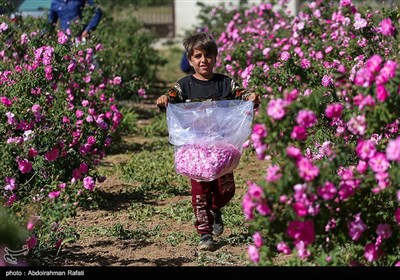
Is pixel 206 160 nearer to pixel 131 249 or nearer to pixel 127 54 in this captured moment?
pixel 131 249

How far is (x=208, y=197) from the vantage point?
5387mm

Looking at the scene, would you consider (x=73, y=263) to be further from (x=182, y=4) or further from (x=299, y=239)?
(x=182, y=4)

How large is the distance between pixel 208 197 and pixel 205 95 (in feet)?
Answer: 2.08

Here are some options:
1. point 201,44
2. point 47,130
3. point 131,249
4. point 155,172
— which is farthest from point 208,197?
point 155,172

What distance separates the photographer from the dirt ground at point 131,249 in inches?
201

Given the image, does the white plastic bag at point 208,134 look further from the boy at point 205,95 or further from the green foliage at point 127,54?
the green foliage at point 127,54

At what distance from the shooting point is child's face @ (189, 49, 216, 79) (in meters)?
5.39

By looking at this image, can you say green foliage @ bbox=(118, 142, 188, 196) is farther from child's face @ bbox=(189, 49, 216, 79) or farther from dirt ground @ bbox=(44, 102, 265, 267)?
child's face @ bbox=(189, 49, 216, 79)

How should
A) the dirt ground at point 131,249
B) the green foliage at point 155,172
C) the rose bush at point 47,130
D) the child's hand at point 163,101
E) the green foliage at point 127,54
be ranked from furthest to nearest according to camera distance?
1. the green foliage at point 127,54
2. the green foliage at point 155,172
3. the child's hand at point 163,101
4. the dirt ground at point 131,249
5. the rose bush at point 47,130

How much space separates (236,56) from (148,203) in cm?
293

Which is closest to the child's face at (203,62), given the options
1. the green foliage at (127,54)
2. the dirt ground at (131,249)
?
the dirt ground at (131,249)

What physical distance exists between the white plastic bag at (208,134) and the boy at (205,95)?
116mm

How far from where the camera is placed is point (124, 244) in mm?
5520

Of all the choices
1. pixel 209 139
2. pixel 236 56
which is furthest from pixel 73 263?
pixel 236 56
